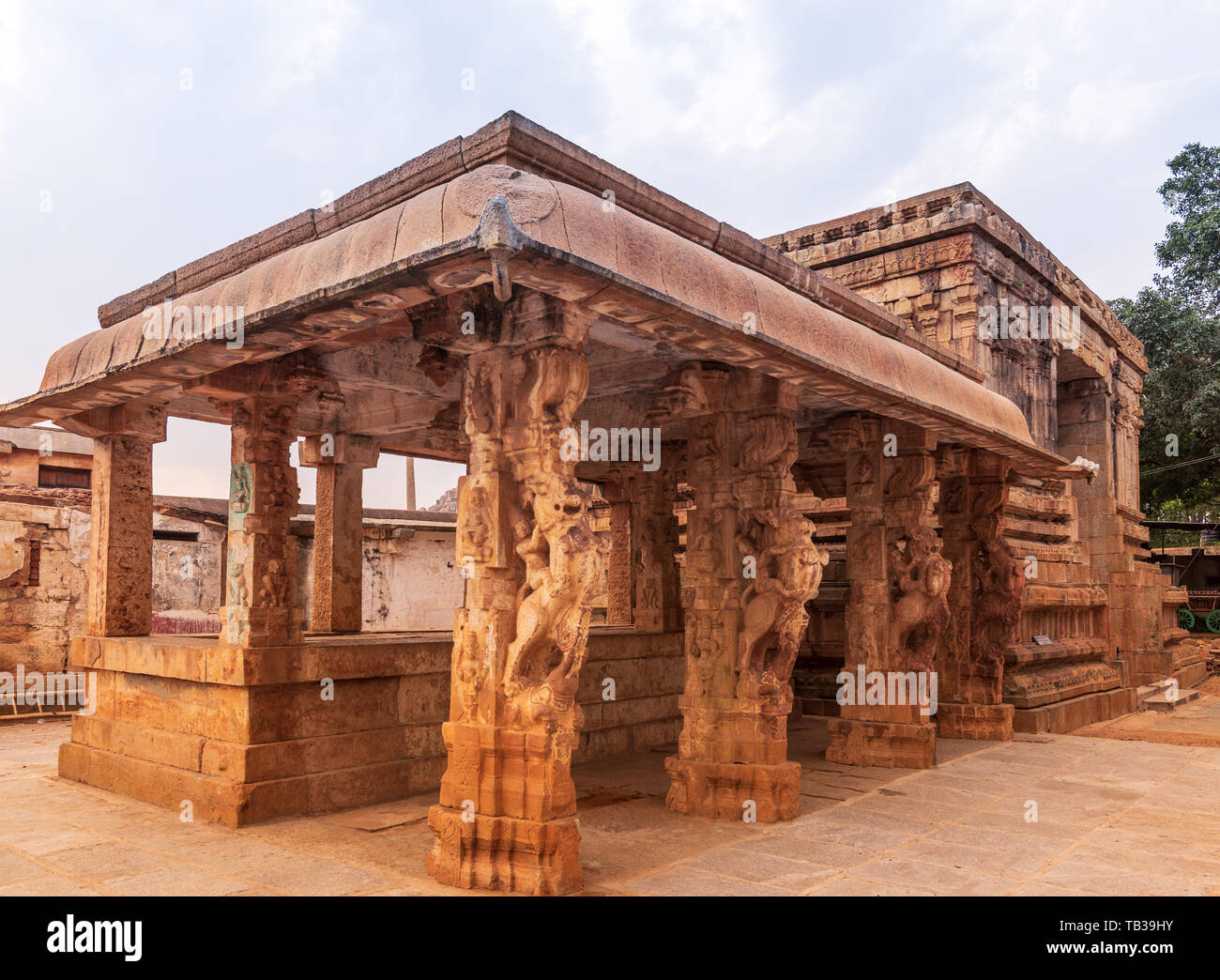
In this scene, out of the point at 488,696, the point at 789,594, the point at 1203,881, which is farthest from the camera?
the point at 789,594

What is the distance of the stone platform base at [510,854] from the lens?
4008mm

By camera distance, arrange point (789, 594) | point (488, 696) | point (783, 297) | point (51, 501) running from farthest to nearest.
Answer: point (51, 501) → point (789, 594) → point (783, 297) → point (488, 696)

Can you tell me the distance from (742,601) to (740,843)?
1484 mm

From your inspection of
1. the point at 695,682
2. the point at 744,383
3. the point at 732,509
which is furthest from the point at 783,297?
the point at 695,682

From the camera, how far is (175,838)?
5168 millimetres

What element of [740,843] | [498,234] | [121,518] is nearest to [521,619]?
[498,234]

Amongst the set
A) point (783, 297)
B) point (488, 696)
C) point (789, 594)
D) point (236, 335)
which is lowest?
point (488, 696)

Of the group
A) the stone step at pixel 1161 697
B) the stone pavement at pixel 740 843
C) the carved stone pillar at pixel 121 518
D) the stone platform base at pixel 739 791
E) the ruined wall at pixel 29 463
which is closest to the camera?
the stone pavement at pixel 740 843

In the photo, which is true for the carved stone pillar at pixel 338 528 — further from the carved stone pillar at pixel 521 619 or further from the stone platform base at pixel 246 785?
the carved stone pillar at pixel 521 619

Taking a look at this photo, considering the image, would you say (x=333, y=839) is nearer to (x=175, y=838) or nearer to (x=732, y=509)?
(x=175, y=838)

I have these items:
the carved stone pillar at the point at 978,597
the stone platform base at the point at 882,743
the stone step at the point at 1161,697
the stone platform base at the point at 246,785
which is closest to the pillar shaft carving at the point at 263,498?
the stone platform base at the point at 246,785

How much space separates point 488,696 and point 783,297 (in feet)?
8.69

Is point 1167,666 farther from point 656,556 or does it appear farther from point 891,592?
point 656,556

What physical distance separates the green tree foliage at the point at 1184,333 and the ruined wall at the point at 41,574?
20518 millimetres
